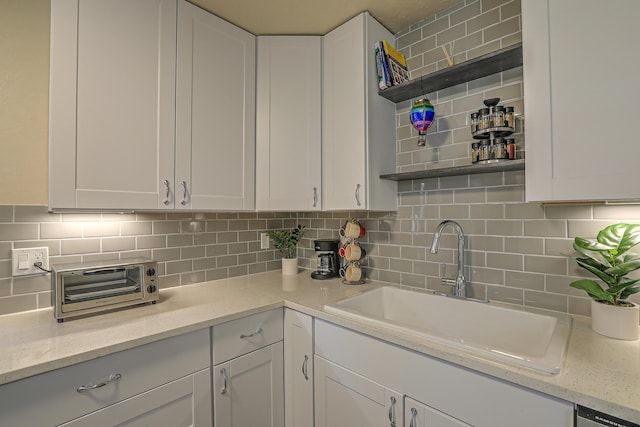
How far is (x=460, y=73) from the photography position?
1.46 meters

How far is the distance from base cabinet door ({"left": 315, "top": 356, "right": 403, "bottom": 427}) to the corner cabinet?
3.27ft

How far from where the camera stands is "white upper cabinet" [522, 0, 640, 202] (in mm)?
898

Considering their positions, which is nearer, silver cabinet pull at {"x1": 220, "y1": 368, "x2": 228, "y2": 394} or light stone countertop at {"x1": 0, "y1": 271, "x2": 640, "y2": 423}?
light stone countertop at {"x1": 0, "y1": 271, "x2": 640, "y2": 423}

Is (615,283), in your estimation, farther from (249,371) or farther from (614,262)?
(249,371)

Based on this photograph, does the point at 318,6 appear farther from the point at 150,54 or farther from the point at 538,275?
the point at 538,275

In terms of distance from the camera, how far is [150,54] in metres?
1.42

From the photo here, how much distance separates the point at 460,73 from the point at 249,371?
5.60 ft

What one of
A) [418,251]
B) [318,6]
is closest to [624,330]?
[418,251]

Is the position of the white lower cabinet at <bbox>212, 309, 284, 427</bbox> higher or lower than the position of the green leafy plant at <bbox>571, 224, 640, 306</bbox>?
lower

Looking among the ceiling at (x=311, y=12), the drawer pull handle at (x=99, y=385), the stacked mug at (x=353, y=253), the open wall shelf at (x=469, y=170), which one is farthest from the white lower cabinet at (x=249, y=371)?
the ceiling at (x=311, y=12)

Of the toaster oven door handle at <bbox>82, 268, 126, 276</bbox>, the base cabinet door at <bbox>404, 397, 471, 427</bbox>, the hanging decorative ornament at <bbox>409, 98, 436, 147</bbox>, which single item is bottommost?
the base cabinet door at <bbox>404, 397, 471, 427</bbox>

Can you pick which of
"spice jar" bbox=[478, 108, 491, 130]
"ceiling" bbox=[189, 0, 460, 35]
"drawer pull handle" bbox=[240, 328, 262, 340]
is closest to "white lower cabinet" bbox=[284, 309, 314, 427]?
"drawer pull handle" bbox=[240, 328, 262, 340]

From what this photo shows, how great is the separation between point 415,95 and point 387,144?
31 cm

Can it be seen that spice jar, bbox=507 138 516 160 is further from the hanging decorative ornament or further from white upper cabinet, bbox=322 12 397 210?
white upper cabinet, bbox=322 12 397 210
